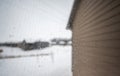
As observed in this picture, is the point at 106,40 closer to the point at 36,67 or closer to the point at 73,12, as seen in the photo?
the point at 73,12

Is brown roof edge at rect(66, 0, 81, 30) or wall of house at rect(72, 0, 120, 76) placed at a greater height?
brown roof edge at rect(66, 0, 81, 30)

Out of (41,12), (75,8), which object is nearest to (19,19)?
(41,12)

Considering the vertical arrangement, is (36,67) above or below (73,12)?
below

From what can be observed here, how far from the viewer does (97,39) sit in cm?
423

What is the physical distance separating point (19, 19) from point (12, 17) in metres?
3.70

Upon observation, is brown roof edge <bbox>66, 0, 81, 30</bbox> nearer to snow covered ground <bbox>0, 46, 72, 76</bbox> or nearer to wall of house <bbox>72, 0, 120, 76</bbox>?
wall of house <bbox>72, 0, 120, 76</bbox>

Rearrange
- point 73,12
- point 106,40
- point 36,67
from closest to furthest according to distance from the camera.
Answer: point 106,40 < point 73,12 < point 36,67

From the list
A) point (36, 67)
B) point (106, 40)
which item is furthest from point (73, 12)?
point (36, 67)

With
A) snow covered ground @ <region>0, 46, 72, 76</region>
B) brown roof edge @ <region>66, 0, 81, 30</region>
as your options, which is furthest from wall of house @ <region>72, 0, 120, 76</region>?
snow covered ground @ <region>0, 46, 72, 76</region>

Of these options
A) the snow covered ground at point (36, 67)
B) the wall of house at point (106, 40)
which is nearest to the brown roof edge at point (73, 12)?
the wall of house at point (106, 40)

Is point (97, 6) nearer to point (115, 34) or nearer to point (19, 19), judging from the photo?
point (115, 34)

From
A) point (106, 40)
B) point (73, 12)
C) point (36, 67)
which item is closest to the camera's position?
point (106, 40)

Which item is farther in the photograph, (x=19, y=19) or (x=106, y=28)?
(x=19, y=19)

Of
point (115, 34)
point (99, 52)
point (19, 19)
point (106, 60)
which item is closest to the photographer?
point (115, 34)
